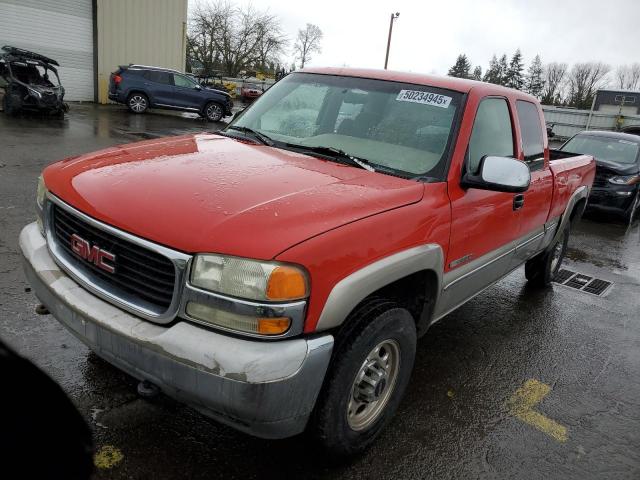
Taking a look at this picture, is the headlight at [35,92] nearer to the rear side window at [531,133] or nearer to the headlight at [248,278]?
the rear side window at [531,133]

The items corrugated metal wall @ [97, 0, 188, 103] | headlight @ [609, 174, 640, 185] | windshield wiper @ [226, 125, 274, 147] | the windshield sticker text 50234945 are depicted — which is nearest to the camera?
the windshield sticker text 50234945

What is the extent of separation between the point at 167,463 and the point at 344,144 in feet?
6.52

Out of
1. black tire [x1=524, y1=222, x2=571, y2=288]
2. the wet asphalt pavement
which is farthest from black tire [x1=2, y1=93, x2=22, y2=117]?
black tire [x1=524, y1=222, x2=571, y2=288]

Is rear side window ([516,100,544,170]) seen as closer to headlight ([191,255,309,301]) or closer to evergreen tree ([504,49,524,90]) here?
headlight ([191,255,309,301])

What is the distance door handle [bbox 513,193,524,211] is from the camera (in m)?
3.49

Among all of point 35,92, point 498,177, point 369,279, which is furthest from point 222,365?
point 35,92

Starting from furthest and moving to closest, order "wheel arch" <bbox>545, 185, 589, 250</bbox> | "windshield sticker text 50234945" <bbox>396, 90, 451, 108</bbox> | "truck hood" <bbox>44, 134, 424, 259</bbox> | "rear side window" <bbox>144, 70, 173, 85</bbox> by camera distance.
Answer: "rear side window" <bbox>144, 70, 173, 85</bbox>, "wheel arch" <bbox>545, 185, 589, 250</bbox>, "windshield sticker text 50234945" <bbox>396, 90, 451, 108</bbox>, "truck hood" <bbox>44, 134, 424, 259</bbox>

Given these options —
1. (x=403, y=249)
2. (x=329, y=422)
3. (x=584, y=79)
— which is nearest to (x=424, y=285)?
(x=403, y=249)

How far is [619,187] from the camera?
878 centimetres

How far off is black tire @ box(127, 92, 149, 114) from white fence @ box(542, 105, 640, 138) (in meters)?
23.7

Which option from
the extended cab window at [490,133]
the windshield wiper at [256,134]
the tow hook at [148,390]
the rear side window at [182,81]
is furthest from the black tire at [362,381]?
the rear side window at [182,81]

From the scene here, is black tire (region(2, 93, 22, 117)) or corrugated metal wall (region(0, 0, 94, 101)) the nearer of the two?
black tire (region(2, 93, 22, 117))

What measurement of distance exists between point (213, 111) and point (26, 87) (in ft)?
22.0

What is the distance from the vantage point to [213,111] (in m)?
19.1
